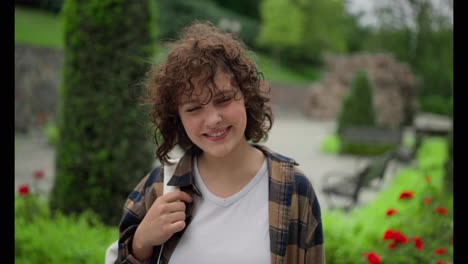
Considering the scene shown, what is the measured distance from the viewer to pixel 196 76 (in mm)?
1463

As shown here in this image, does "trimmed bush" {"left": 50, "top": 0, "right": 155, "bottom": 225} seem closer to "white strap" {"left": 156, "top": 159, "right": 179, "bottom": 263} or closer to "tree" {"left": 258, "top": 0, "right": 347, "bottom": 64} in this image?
"white strap" {"left": 156, "top": 159, "right": 179, "bottom": 263}

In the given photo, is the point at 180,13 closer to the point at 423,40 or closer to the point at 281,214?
the point at 423,40

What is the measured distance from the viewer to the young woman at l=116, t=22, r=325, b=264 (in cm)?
146

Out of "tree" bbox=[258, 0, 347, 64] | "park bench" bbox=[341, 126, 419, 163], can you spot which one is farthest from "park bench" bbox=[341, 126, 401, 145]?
"tree" bbox=[258, 0, 347, 64]

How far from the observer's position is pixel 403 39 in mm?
34719

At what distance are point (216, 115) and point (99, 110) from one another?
3281mm

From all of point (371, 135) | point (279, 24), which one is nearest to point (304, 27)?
point (279, 24)

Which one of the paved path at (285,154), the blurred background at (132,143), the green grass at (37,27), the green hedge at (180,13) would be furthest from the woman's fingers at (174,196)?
the green hedge at (180,13)

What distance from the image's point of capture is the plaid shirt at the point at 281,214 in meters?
1.46

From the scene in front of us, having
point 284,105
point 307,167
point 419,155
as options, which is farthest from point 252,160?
point 284,105

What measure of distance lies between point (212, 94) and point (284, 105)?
111ft

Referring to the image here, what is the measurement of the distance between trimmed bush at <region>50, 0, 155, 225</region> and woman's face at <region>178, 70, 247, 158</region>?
10.1 feet

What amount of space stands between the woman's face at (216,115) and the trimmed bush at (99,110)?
3.07m
